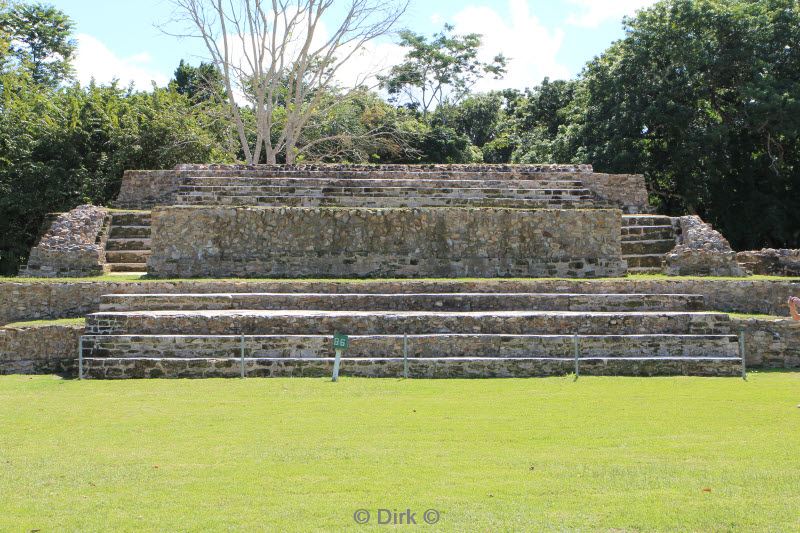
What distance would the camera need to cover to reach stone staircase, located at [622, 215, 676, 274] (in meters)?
17.9

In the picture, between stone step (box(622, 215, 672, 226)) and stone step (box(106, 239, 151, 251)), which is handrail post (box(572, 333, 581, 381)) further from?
stone step (box(106, 239, 151, 251))

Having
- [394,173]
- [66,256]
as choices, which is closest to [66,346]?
[66,256]

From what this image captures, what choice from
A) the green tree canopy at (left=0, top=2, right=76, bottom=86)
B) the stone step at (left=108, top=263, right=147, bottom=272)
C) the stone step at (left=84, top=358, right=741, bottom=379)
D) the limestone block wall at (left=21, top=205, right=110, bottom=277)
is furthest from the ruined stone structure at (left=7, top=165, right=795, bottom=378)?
the green tree canopy at (left=0, top=2, right=76, bottom=86)

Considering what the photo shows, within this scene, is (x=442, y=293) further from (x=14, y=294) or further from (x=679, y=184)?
(x=679, y=184)

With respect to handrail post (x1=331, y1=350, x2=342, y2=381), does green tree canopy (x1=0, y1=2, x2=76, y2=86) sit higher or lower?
higher

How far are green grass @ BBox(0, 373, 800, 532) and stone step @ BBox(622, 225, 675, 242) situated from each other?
7.96 meters

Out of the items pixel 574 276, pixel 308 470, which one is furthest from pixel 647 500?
pixel 574 276

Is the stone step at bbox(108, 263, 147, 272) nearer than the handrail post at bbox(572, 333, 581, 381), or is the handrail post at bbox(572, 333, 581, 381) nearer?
the handrail post at bbox(572, 333, 581, 381)

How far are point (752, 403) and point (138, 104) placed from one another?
19.4 meters

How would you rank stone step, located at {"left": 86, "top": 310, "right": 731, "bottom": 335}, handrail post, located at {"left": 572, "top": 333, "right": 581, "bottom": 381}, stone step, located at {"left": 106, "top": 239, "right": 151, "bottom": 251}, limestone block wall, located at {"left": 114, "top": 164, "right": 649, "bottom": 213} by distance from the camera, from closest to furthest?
handrail post, located at {"left": 572, "top": 333, "right": 581, "bottom": 381}
stone step, located at {"left": 86, "top": 310, "right": 731, "bottom": 335}
stone step, located at {"left": 106, "top": 239, "right": 151, "bottom": 251}
limestone block wall, located at {"left": 114, "top": 164, "right": 649, "bottom": 213}

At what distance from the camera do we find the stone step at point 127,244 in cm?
1805

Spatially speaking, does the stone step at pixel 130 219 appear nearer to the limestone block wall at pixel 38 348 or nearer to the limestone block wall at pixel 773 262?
the limestone block wall at pixel 38 348

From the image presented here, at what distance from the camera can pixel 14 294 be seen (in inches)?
574

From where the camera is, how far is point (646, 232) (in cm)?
1867
